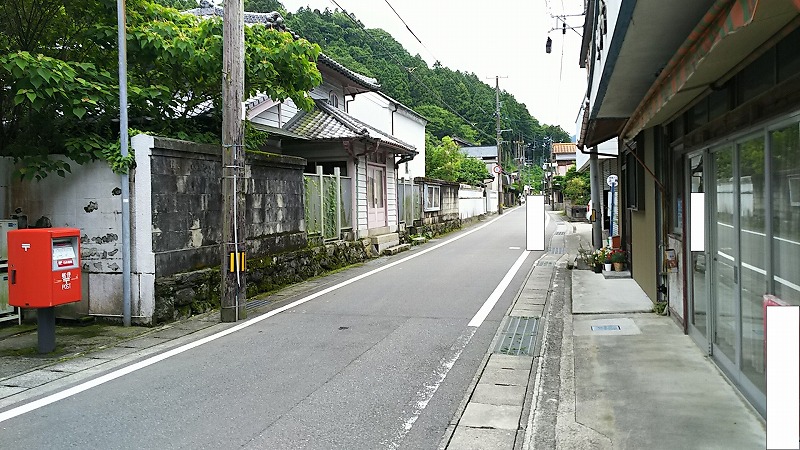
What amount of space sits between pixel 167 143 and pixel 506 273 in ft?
28.1

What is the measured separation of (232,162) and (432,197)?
66.2ft

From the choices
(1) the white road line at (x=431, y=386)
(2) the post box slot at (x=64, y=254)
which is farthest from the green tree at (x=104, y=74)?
(1) the white road line at (x=431, y=386)

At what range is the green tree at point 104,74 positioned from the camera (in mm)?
8203

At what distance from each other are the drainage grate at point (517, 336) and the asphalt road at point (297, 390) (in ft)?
0.80

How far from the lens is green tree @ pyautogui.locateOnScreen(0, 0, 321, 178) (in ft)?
26.9

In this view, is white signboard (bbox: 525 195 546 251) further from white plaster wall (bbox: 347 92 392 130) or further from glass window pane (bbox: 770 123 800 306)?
white plaster wall (bbox: 347 92 392 130)

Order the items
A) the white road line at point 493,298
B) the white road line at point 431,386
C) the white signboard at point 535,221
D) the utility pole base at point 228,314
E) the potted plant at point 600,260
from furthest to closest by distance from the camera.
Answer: the white signboard at point 535,221
the potted plant at point 600,260
the white road line at point 493,298
the utility pole base at point 228,314
the white road line at point 431,386

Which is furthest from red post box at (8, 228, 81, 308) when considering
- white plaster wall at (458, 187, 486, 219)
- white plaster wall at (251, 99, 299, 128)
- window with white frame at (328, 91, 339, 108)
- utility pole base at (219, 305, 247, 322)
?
white plaster wall at (458, 187, 486, 219)

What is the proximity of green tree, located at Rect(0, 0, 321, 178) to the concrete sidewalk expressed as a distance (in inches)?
258

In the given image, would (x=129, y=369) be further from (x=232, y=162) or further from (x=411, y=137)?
(x=411, y=137)

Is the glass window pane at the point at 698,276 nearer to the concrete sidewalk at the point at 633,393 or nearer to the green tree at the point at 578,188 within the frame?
the concrete sidewalk at the point at 633,393

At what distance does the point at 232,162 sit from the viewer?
30.1 feet

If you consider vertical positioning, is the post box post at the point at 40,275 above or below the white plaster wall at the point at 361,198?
below

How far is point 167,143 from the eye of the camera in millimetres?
8922
